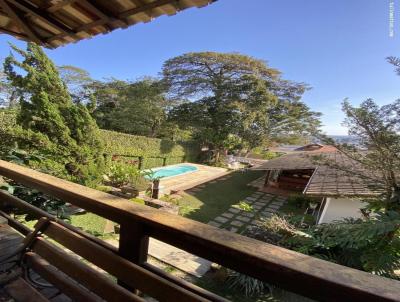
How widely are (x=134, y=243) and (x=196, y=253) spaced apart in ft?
1.25

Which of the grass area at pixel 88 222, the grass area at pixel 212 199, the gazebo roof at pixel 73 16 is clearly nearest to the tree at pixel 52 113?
the grass area at pixel 88 222

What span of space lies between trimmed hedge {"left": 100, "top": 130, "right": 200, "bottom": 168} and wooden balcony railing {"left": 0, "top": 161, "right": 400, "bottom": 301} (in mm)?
10685

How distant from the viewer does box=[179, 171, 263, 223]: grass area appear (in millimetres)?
9418

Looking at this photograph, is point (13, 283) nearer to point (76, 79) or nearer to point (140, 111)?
point (140, 111)

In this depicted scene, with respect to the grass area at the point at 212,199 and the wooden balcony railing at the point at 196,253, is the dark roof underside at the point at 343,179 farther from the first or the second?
the grass area at the point at 212,199

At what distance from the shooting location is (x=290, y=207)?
478 inches

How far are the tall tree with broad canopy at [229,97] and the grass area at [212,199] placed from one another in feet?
33.6

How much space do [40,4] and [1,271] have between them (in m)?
2.26

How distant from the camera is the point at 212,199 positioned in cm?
1181

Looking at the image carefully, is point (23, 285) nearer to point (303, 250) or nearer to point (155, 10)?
point (155, 10)

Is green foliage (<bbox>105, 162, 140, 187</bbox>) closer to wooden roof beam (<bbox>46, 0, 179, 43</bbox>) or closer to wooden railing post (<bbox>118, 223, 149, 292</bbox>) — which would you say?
wooden roof beam (<bbox>46, 0, 179, 43</bbox>)

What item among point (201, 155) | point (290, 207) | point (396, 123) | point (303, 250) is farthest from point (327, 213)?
point (201, 155)

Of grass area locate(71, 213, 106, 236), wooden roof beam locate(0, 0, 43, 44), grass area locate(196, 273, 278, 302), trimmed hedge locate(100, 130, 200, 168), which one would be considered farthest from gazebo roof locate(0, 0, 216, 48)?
trimmed hedge locate(100, 130, 200, 168)

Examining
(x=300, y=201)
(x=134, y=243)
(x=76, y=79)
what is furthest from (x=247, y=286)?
(x=76, y=79)
